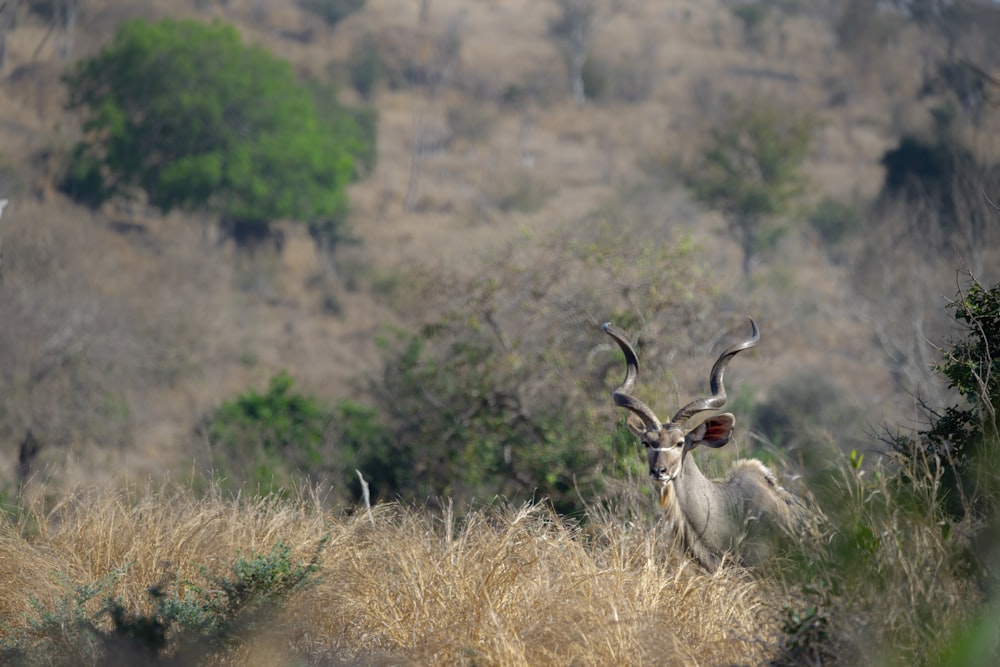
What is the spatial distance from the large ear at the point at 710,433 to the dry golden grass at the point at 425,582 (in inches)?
30.7

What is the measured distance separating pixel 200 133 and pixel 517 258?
26536mm

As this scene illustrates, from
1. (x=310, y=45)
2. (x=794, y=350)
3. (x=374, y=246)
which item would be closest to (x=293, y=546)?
(x=794, y=350)

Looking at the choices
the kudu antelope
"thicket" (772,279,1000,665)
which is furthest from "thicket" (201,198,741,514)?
"thicket" (772,279,1000,665)

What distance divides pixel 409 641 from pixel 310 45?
1977 inches

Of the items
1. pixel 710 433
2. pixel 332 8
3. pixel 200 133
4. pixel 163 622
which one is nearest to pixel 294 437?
pixel 710 433

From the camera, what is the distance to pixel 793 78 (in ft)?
174

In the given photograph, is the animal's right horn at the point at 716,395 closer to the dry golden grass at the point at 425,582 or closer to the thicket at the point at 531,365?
the dry golden grass at the point at 425,582

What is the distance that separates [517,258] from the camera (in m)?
12.3

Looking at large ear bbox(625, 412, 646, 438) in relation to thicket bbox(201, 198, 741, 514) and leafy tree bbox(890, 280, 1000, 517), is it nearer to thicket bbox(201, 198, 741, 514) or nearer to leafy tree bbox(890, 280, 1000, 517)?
leafy tree bbox(890, 280, 1000, 517)

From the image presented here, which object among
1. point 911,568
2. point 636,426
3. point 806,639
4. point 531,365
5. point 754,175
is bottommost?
point 754,175

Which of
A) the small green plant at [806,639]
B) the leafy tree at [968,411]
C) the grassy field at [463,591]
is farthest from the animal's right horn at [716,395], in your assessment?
the small green plant at [806,639]

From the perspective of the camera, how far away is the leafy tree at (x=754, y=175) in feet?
103

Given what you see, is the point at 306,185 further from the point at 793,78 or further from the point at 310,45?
the point at 793,78

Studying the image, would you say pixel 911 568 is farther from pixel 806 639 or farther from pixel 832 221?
pixel 832 221
